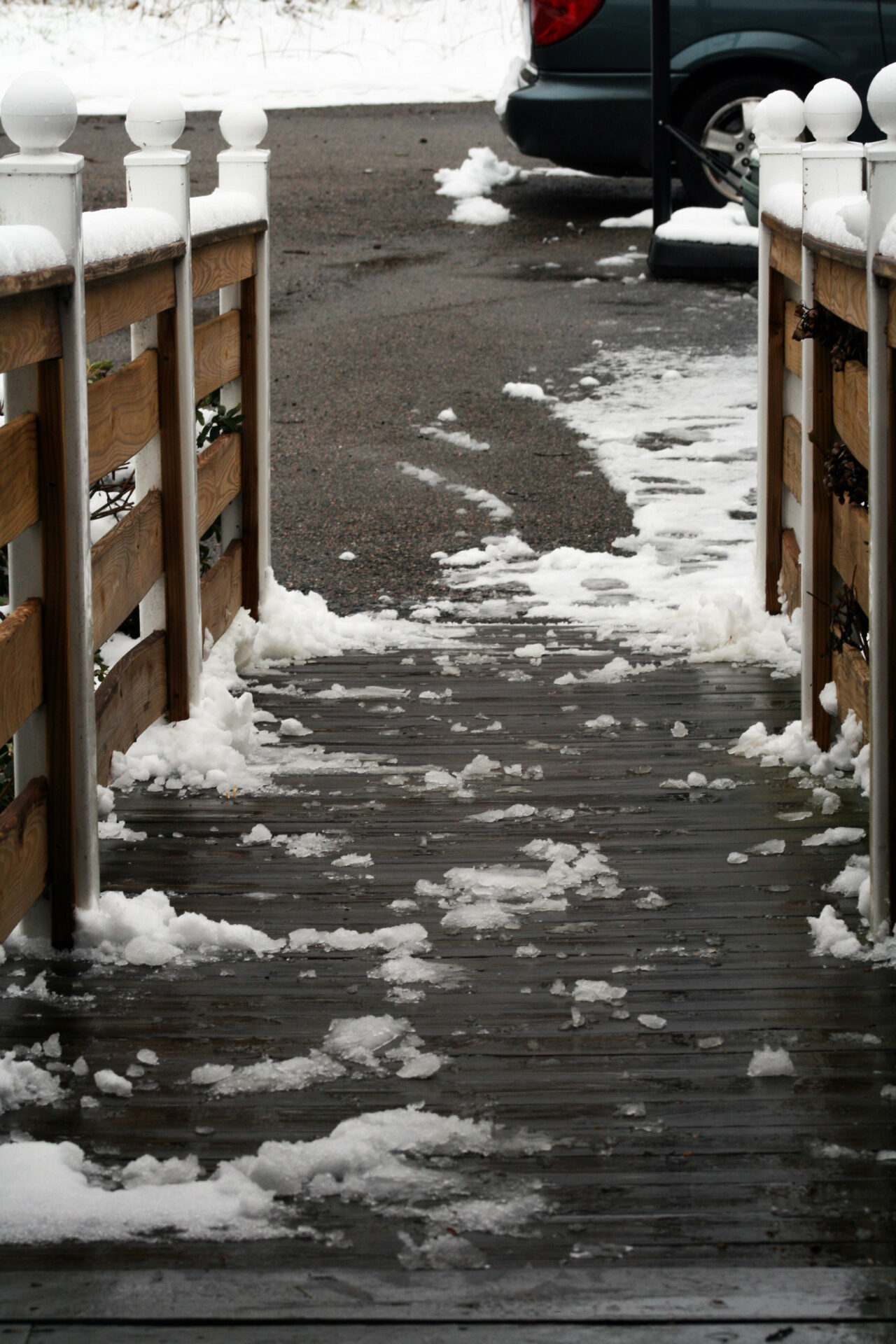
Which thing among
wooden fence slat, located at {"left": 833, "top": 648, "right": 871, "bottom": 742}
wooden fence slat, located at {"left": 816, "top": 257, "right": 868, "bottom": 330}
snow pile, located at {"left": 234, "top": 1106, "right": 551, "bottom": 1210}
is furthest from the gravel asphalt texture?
snow pile, located at {"left": 234, "top": 1106, "right": 551, "bottom": 1210}

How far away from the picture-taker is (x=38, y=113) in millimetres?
2793

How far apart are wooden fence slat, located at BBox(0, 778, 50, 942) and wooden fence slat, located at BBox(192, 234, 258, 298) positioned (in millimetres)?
1732

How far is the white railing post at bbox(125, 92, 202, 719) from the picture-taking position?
4031 mm

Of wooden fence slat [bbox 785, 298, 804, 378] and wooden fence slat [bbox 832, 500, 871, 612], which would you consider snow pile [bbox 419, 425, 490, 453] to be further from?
wooden fence slat [bbox 832, 500, 871, 612]

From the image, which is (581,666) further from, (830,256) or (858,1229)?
(858,1229)

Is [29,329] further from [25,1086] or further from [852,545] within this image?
[852,545]

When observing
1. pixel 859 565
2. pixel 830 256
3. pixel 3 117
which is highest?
pixel 3 117

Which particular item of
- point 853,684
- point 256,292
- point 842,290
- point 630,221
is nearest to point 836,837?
point 853,684

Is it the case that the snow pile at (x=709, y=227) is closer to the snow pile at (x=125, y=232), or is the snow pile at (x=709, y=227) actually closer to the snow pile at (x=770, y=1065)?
the snow pile at (x=125, y=232)

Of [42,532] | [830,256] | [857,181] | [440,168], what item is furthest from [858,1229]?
[440,168]

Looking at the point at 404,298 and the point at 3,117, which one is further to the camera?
the point at 404,298

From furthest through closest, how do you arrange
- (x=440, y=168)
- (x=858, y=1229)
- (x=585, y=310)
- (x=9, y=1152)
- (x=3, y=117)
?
1. (x=440, y=168)
2. (x=585, y=310)
3. (x=3, y=117)
4. (x=9, y=1152)
5. (x=858, y=1229)

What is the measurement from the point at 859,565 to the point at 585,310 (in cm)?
663

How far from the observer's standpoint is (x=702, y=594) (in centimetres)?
546
